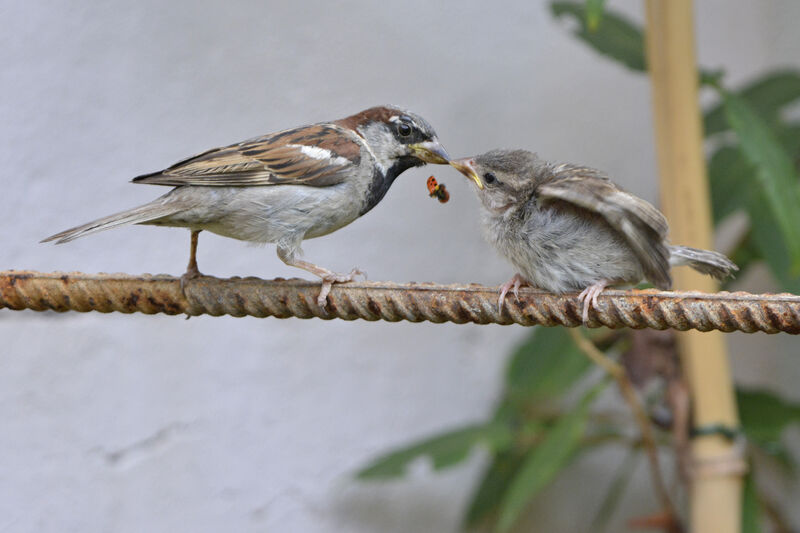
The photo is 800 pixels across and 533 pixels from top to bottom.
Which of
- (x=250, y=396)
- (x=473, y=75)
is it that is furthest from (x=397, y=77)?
(x=250, y=396)

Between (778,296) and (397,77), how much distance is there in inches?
105

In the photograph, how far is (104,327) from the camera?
125 inches

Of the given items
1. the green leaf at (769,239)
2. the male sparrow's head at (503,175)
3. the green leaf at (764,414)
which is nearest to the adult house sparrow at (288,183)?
the male sparrow's head at (503,175)

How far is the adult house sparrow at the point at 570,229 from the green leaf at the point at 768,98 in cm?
155

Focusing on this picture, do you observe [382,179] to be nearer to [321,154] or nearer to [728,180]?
[321,154]

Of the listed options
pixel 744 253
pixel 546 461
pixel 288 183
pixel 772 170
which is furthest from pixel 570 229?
pixel 744 253

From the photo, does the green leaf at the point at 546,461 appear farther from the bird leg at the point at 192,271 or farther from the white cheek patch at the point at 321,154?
the bird leg at the point at 192,271

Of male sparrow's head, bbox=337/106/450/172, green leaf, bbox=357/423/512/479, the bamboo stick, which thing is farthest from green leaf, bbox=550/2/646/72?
green leaf, bbox=357/423/512/479

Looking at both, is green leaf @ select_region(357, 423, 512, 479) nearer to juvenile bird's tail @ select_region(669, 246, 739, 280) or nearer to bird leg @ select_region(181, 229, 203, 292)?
juvenile bird's tail @ select_region(669, 246, 739, 280)

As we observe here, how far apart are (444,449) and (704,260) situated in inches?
59.4

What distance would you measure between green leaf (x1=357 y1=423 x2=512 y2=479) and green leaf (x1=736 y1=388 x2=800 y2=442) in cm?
114

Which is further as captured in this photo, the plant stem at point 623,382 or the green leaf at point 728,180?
the green leaf at point 728,180

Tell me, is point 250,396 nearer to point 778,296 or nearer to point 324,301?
point 324,301

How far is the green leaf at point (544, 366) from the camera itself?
11.2 ft
